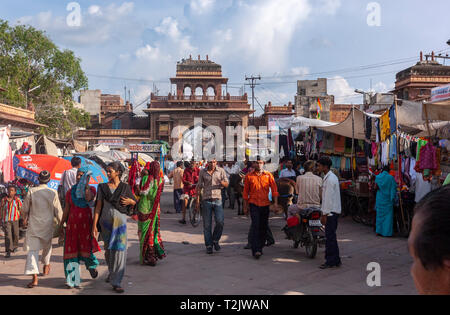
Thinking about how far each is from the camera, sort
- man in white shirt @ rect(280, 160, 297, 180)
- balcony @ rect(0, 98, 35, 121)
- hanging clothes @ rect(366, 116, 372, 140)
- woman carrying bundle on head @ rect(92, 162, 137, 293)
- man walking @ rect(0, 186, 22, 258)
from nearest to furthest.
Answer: woman carrying bundle on head @ rect(92, 162, 137, 293), man walking @ rect(0, 186, 22, 258), hanging clothes @ rect(366, 116, 372, 140), man in white shirt @ rect(280, 160, 297, 180), balcony @ rect(0, 98, 35, 121)

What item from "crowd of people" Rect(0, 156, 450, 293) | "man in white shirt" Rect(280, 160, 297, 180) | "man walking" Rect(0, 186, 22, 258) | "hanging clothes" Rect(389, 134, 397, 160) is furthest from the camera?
"man in white shirt" Rect(280, 160, 297, 180)

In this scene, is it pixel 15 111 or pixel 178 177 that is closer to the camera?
pixel 178 177

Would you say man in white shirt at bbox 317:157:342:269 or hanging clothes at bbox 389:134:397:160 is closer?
man in white shirt at bbox 317:157:342:269

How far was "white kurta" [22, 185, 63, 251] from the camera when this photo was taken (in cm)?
605

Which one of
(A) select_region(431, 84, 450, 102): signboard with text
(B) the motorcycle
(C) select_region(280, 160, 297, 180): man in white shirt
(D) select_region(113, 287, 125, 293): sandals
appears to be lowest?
(D) select_region(113, 287, 125, 293): sandals

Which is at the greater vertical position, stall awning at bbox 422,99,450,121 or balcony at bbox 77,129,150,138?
balcony at bbox 77,129,150,138

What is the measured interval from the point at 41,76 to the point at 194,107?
763 inches

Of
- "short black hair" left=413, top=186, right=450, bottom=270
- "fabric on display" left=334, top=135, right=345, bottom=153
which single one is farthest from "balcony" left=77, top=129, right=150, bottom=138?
"short black hair" left=413, top=186, right=450, bottom=270

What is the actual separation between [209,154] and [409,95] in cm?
1943

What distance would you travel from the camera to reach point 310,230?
24.6 ft

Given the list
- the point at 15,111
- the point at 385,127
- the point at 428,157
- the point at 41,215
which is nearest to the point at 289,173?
the point at 385,127

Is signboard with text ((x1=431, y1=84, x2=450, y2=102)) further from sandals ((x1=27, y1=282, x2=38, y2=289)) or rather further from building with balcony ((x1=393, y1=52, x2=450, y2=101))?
building with balcony ((x1=393, y1=52, x2=450, y2=101))

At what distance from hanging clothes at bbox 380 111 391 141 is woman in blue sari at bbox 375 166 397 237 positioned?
0.78 metres

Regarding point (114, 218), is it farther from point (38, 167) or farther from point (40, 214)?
point (38, 167)
